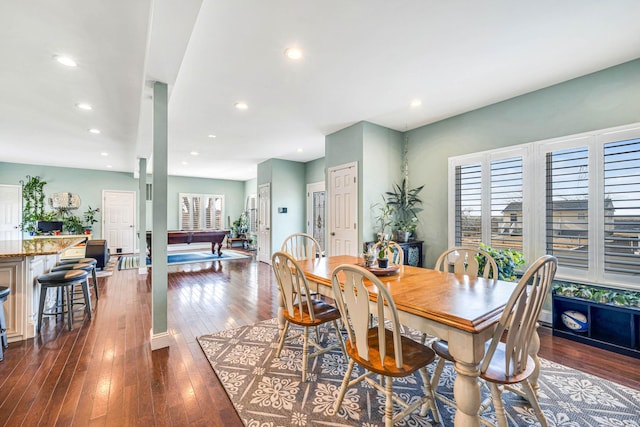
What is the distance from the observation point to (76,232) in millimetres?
8078

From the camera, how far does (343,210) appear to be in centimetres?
478

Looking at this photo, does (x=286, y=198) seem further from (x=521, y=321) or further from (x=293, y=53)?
(x=521, y=321)

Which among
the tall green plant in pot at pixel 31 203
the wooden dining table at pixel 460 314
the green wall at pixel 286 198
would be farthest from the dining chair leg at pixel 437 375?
the tall green plant in pot at pixel 31 203

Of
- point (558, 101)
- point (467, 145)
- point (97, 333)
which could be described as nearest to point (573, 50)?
point (558, 101)

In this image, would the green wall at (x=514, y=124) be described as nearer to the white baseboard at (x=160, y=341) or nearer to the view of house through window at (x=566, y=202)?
the view of house through window at (x=566, y=202)

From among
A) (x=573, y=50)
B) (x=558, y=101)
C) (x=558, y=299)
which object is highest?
(x=573, y=50)

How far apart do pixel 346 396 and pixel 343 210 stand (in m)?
3.14

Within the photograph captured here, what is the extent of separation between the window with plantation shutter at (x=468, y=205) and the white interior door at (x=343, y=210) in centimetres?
152

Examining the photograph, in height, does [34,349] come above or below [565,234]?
below

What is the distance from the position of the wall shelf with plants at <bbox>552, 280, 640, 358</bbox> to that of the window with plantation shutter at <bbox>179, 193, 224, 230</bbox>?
10.3m

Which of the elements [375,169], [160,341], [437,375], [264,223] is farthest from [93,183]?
[437,375]

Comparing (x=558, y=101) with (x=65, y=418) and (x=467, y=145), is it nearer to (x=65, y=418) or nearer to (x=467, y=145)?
(x=467, y=145)

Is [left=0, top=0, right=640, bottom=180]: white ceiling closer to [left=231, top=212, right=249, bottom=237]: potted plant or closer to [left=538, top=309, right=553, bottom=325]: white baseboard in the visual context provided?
[left=538, top=309, right=553, bottom=325]: white baseboard

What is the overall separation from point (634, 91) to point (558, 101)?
59cm
